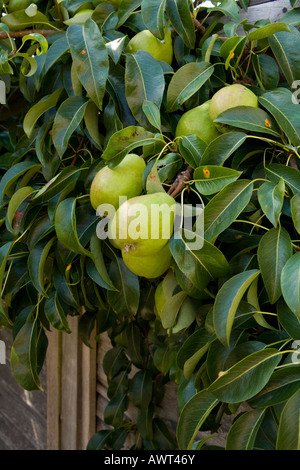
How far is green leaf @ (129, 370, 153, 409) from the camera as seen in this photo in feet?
3.55

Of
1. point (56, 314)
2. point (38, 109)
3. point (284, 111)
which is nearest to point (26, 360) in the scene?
point (56, 314)

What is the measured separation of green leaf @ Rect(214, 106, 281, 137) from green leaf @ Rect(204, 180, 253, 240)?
3.5 inches

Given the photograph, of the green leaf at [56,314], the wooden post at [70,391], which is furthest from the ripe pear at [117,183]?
the wooden post at [70,391]

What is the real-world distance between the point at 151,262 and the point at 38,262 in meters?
0.23

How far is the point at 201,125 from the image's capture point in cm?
63

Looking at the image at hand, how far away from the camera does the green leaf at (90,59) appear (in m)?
0.63

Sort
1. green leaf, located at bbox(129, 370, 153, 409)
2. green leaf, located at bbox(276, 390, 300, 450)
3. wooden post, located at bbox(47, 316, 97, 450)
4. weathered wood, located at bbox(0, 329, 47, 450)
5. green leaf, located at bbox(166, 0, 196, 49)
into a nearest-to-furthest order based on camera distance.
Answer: green leaf, located at bbox(276, 390, 300, 450), green leaf, located at bbox(166, 0, 196, 49), green leaf, located at bbox(129, 370, 153, 409), wooden post, located at bbox(47, 316, 97, 450), weathered wood, located at bbox(0, 329, 47, 450)

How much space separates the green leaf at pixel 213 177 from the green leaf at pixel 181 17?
247mm

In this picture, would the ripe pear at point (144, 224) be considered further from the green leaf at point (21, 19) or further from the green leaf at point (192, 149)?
the green leaf at point (21, 19)

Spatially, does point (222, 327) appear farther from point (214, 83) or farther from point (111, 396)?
point (111, 396)

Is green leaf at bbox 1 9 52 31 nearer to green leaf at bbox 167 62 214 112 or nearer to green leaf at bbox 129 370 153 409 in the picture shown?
green leaf at bbox 167 62 214 112

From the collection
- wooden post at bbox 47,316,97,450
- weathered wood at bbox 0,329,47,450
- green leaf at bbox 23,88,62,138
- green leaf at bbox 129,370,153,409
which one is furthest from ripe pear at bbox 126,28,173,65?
weathered wood at bbox 0,329,47,450

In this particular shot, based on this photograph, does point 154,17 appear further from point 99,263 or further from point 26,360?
point 26,360
